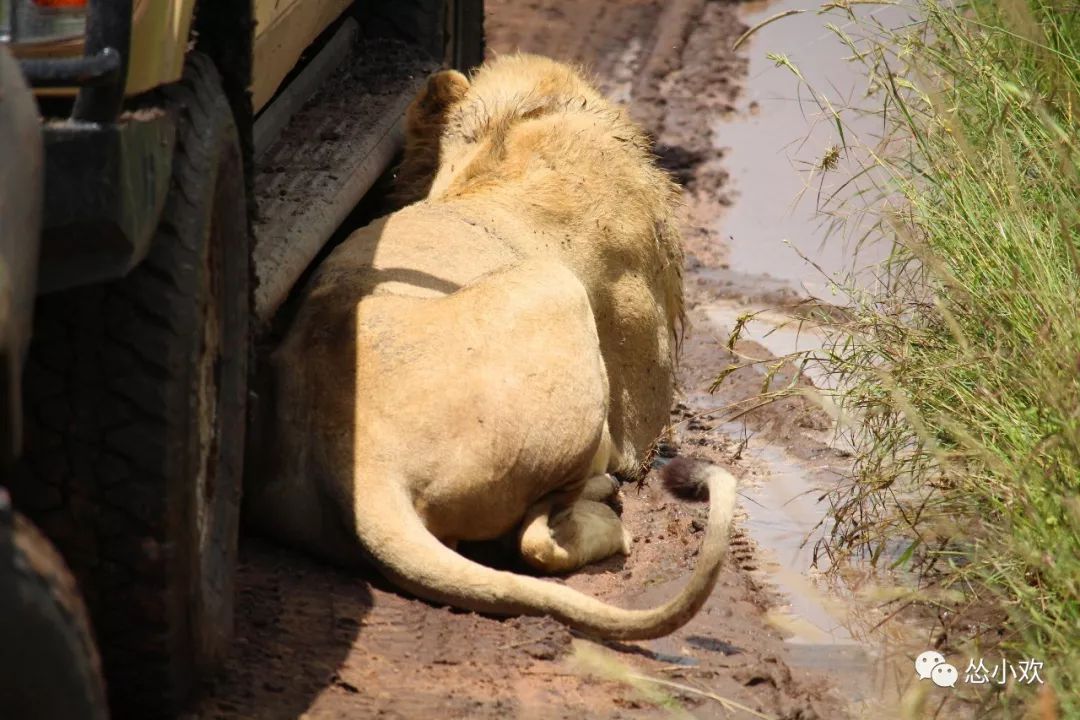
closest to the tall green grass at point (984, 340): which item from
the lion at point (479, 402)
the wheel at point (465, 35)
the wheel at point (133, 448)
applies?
the lion at point (479, 402)

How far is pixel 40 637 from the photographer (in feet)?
6.48

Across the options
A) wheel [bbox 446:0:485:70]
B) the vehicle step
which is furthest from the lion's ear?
wheel [bbox 446:0:485:70]

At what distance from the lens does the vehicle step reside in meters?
4.39

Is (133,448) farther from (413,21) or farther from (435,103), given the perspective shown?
(413,21)

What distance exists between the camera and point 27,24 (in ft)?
7.98

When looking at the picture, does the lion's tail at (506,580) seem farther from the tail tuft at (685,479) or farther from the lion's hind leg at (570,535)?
the tail tuft at (685,479)

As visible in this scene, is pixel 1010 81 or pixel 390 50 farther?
pixel 390 50

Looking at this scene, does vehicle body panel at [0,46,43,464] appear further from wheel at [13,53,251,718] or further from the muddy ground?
the muddy ground

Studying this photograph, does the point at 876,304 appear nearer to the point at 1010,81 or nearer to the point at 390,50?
the point at 1010,81

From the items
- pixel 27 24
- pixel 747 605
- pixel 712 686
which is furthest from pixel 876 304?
pixel 27 24

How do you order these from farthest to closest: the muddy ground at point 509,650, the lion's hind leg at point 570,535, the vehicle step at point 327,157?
the vehicle step at point 327,157, the lion's hind leg at point 570,535, the muddy ground at point 509,650

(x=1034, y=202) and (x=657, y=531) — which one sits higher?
(x=1034, y=202)

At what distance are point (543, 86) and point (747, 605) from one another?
6.91ft

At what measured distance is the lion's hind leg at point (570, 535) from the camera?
410 cm
